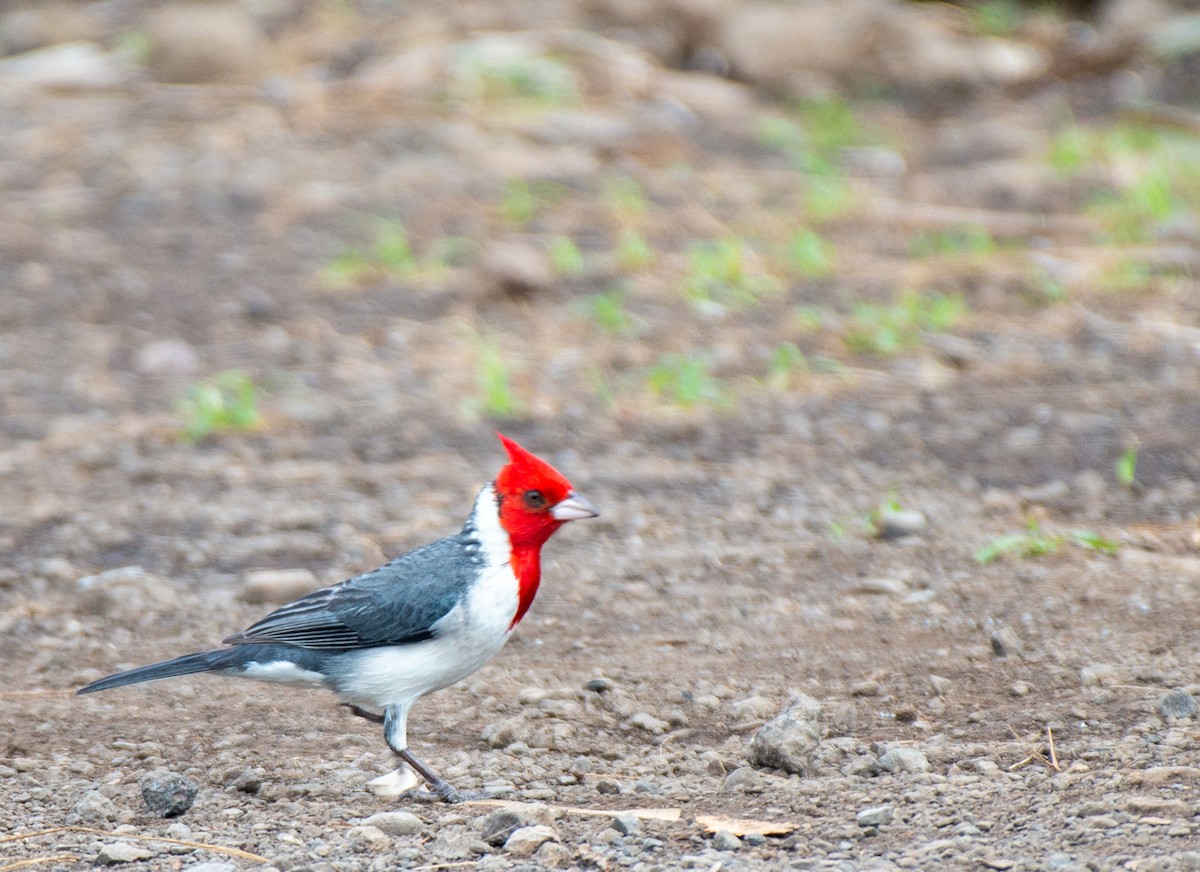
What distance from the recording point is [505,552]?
4.04 metres

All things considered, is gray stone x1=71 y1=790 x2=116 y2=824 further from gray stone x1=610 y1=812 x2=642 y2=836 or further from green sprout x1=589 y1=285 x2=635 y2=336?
green sprout x1=589 y1=285 x2=635 y2=336

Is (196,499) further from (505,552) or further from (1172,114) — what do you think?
(1172,114)

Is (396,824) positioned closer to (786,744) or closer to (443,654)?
(443,654)

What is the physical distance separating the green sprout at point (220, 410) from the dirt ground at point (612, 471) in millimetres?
80

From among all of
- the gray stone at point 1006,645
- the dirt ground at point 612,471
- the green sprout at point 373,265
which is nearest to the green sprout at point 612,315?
the dirt ground at point 612,471

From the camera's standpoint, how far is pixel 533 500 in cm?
411

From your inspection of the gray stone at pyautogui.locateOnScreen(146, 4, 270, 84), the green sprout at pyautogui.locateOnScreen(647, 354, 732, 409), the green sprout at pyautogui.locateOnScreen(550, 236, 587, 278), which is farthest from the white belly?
the gray stone at pyautogui.locateOnScreen(146, 4, 270, 84)

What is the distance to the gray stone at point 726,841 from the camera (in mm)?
3252

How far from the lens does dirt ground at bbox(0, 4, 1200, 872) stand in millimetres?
3582

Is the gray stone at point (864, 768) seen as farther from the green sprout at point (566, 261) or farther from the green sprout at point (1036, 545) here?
the green sprout at point (566, 261)

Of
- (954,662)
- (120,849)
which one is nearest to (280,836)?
(120,849)

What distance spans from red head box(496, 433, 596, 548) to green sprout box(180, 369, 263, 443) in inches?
103

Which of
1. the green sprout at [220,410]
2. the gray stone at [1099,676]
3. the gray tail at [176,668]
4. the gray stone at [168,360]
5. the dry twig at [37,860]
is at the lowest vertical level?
the gray stone at [168,360]

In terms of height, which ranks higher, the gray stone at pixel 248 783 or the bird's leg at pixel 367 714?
the gray stone at pixel 248 783
